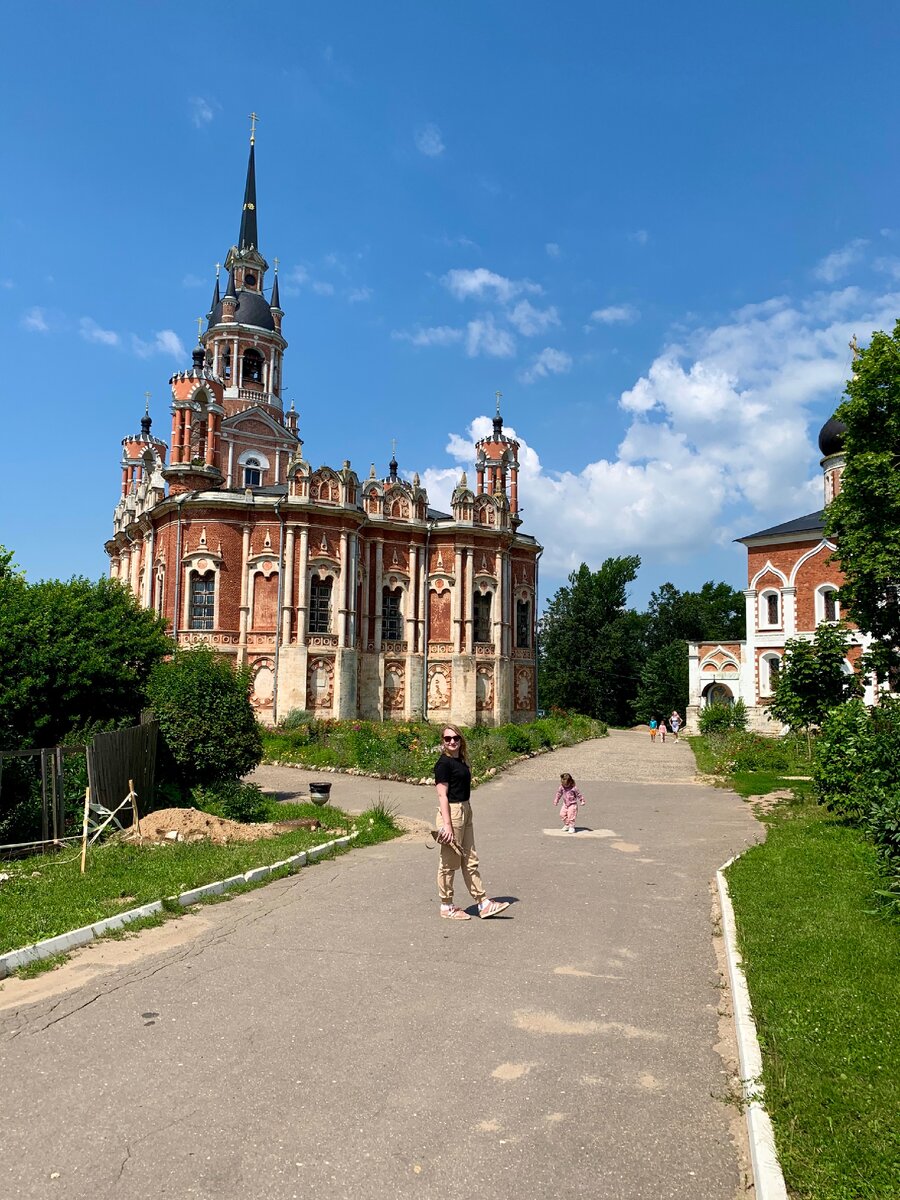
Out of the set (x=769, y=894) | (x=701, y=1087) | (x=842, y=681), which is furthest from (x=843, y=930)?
(x=842, y=681)

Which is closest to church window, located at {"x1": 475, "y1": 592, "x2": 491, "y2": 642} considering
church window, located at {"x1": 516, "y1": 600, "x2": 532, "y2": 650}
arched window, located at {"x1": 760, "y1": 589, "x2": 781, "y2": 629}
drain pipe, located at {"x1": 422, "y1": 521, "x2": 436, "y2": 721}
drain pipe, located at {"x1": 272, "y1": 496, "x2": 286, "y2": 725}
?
drain pipe, located at {"x1": 422, "y1": 521, "x2": 436, "y2": 721}

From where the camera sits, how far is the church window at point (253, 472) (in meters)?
45.1

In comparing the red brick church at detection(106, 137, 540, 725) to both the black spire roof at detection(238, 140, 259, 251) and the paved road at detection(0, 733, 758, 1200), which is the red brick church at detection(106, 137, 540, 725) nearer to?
the black spire roof at detection(238, 140, 259, 251)

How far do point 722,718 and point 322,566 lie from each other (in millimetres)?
20773

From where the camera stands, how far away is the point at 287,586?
1337 inches

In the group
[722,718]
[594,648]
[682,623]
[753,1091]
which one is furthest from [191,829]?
[682,623]

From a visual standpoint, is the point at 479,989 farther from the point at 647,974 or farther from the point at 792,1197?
the point at 792,1197

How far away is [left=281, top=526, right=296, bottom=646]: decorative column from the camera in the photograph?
33625 millimetres

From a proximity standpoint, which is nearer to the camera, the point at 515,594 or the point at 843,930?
the point at 843,930

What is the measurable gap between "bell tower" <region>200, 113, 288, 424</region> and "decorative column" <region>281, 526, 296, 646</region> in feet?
47.2

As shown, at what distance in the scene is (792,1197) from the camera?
3918mm

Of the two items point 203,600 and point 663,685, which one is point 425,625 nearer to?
point 203,600

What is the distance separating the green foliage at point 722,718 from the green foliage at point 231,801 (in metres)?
27.3

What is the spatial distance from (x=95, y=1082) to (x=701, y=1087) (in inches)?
147
